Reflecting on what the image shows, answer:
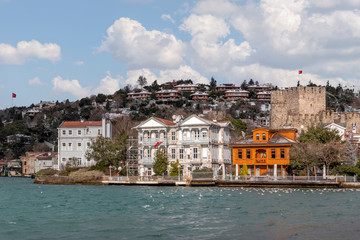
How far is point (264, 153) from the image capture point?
58.2 metres

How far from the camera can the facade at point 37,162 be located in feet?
361

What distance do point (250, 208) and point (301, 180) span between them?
2039 centimetres

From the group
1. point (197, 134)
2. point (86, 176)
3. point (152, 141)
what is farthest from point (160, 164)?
point (86, 176)

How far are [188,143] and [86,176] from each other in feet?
41.1

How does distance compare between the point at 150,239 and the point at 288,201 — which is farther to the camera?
the point at 288,201

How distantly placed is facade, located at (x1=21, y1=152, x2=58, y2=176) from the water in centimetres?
7166

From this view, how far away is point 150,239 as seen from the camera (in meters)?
21.1

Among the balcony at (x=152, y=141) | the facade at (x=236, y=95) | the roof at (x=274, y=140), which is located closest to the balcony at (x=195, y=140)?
the balcony at (x=152, y=141)

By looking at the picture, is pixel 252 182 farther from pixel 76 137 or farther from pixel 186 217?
pixel 76 137

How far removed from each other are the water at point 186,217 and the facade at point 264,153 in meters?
17.1

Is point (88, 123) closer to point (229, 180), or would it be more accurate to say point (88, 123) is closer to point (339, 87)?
point (229, 180)

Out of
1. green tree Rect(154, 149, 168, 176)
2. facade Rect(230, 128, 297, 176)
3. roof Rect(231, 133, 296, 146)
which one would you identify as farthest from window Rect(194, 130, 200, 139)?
roof Rect(231, 133, 296, 146)

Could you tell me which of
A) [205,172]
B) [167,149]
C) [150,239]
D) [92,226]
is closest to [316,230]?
[150,239]

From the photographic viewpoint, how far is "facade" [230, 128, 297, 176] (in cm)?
5700
